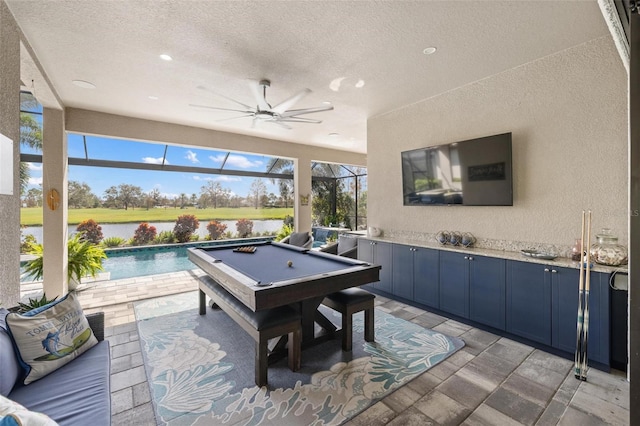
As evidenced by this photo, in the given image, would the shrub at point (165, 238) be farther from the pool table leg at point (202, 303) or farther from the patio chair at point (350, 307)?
the patio chair at point (350, 307)

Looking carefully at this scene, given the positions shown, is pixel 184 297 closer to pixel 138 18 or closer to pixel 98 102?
pixel 98 102

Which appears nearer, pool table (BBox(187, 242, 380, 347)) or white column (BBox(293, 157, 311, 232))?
pool table (BBox(187, 242, 380, 347))

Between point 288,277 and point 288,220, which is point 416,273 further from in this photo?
point 288,220

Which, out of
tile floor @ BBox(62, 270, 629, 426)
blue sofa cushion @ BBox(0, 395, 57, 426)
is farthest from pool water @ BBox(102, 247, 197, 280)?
blue sofa cushion @ BBox(0, 395, 57, 426)

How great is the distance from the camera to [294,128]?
5.75 meters

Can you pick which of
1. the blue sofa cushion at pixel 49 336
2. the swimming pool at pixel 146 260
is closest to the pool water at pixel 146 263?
the swimming pool at pixel 146 260

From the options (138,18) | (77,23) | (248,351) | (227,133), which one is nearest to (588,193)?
(248,351)

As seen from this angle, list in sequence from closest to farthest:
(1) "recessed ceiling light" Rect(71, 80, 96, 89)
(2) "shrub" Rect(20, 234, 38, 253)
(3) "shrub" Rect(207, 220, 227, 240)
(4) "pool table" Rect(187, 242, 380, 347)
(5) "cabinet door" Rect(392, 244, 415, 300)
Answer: (4) "pool table" Rect(187, 242, 380, 347), (1) "recessed ceiling light" Rect(71, 80, 96, 89), (5) "cabinet door" Rect(392, 244, 415, 300), (2) "shrub" Rect(20, 234, 38, 253), (3) "shrub" Rect(207, 220, 227, 240)

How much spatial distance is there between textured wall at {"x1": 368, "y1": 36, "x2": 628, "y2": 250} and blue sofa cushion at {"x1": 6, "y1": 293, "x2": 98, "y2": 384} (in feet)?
13.4

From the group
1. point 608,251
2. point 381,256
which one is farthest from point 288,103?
point 608,251

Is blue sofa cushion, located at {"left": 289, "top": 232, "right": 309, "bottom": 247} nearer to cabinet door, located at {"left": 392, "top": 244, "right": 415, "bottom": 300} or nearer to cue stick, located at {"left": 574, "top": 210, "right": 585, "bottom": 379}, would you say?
cabinet door, located at {"left": 392, "top": 244, "right": 415, "bottom": 300}

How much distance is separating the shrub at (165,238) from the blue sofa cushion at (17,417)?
8159 mm

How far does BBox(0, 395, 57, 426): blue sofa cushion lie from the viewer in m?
0.80

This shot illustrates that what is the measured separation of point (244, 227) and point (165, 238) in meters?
2.36
